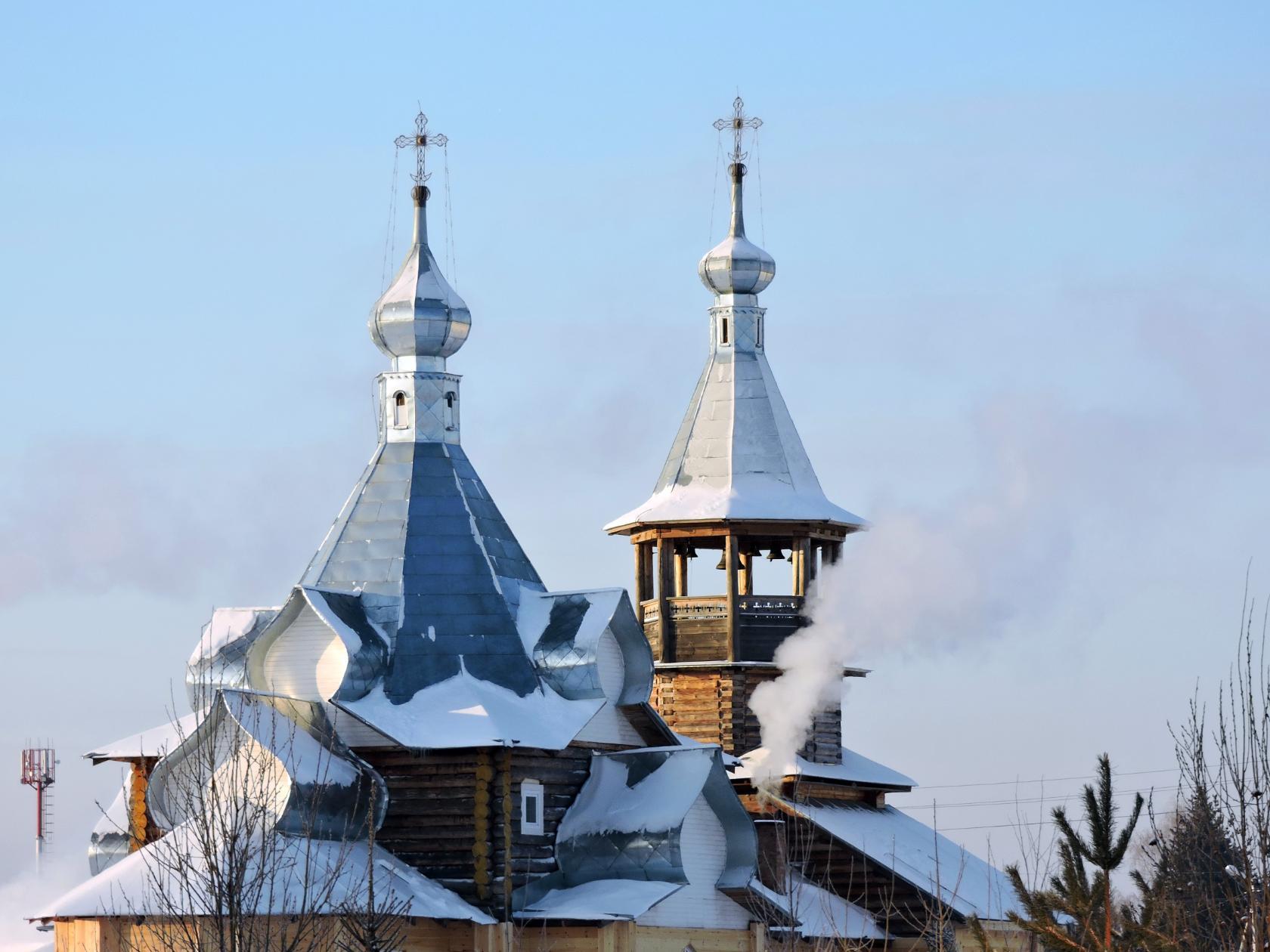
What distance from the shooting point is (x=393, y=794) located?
27875mm

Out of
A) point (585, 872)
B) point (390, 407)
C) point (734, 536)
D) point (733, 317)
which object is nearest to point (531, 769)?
point (585, 872)

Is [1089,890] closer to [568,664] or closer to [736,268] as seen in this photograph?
[568,664]

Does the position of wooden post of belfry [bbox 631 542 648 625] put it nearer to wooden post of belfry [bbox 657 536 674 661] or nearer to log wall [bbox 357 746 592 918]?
wooden post of belfry [bbox 657 536 674 661]

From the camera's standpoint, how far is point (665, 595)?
35156 millimetres

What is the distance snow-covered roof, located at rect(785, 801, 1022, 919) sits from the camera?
3185 centimetres

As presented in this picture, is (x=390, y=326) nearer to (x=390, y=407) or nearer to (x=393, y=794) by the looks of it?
(x=390, y=407)

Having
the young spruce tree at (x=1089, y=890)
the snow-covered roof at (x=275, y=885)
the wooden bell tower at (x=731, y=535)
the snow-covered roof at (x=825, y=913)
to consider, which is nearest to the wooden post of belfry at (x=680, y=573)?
Result: the wooden bell tower at (x=731, y=535)

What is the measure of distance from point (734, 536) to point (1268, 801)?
55.5 feet

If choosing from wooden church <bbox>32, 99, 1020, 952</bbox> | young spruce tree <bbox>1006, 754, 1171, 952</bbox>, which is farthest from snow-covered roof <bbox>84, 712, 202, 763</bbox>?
young spruce tree <bbox>1006, 754, 1171, 952</bbox>

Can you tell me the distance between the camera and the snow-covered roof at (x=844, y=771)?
33.8m

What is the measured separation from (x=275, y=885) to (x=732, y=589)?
1069 cm

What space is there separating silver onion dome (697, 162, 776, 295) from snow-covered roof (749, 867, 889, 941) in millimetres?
8890

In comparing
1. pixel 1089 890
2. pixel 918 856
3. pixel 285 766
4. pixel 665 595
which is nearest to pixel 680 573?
pixel 665 595

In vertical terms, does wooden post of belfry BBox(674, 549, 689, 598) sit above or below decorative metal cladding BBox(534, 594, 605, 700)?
above
